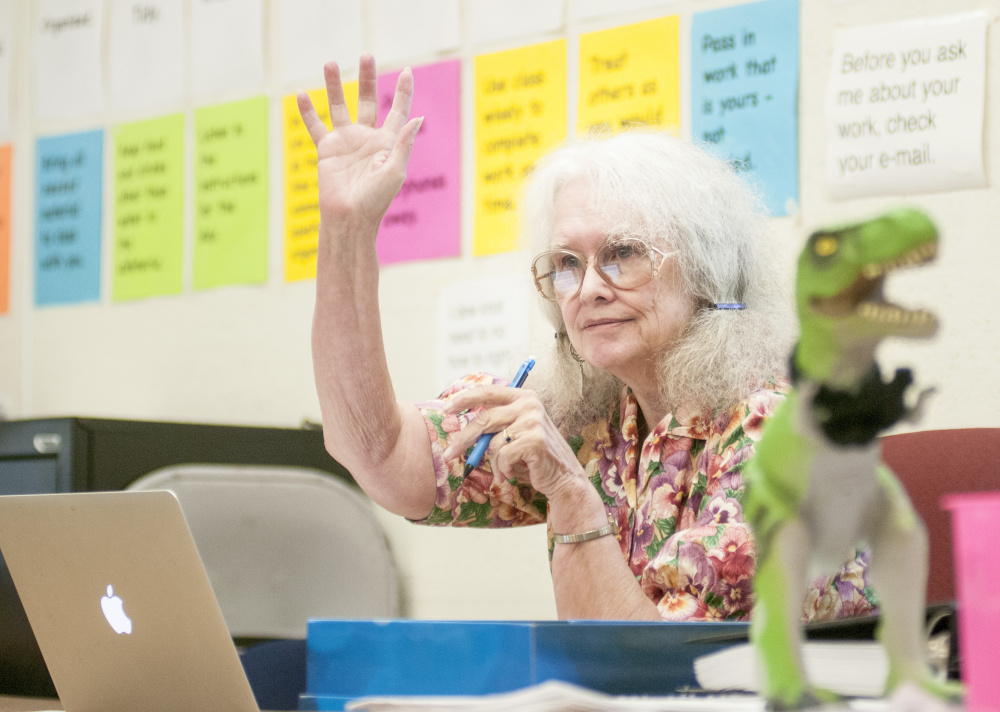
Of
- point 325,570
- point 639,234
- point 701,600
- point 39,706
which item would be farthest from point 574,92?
point 39,706

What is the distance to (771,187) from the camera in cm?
140

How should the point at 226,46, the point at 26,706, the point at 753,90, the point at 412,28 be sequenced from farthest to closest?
the point at 226,46
the point at 412,28
the point at 753,90
the point at 26,706

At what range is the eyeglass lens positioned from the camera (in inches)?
44.1

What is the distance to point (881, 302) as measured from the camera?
36cm

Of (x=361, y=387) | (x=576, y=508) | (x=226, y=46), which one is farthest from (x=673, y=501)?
(x=226, y=46)

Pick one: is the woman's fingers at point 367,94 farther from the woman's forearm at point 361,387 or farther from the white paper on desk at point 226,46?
the white paper on desk at point 226,46

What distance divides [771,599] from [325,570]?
1363 mm

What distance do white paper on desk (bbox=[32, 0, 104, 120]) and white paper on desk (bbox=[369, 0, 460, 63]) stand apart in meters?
0.72

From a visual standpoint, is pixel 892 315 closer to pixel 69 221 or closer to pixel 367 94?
pixel 367 94

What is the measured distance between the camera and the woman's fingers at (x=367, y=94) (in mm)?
1007

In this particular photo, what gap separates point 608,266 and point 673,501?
266mm

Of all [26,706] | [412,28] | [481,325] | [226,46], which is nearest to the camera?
[26,706]

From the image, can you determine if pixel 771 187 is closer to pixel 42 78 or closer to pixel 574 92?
pixel 574 92

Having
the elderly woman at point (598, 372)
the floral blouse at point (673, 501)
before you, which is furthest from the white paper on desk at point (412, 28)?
the floral blouse at point (673, 501)
